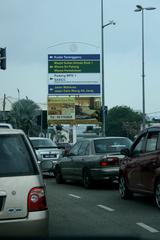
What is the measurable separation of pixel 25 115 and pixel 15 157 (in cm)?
7497

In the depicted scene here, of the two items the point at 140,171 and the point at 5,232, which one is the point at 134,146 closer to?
the point at 140,171

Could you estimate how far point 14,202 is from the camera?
242 inches

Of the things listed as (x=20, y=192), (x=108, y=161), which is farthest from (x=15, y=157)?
(x=108, y=161)

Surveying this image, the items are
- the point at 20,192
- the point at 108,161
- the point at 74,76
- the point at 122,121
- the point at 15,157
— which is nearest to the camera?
the point at 20,192

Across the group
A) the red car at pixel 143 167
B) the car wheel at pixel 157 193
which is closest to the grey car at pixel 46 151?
the red car at pixel 143 167

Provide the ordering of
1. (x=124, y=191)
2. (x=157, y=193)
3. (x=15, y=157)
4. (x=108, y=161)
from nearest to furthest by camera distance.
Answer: (x=15, y=157), (x=157, y=193), (x=124, y=191), (x=108, y=161)

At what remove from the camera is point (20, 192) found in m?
6.20

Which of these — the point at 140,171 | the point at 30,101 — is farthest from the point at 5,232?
the point at 30,101

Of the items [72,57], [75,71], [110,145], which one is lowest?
[110,145]

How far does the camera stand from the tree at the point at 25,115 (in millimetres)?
79938

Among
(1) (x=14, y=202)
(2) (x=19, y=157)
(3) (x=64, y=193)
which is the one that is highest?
(2) (x=19, y=157)

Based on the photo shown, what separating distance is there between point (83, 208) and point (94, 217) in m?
1.42

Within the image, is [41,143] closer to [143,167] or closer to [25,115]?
[143,167]

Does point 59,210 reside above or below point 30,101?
below
